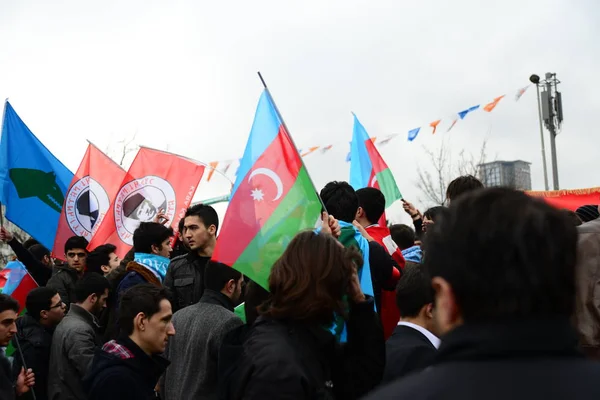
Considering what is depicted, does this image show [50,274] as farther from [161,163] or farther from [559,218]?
[559,218]

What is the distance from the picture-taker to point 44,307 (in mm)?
7043

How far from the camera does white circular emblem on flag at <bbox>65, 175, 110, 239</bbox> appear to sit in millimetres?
8953

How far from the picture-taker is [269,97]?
16.0ft

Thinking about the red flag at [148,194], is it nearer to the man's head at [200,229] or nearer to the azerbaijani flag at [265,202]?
the man's head at [200,229]

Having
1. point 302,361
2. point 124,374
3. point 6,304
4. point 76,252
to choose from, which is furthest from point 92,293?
point 302,361

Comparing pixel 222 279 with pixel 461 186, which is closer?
pixel 222 279

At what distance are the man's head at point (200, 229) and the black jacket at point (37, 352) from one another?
1813 mm

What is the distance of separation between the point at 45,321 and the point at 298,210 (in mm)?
3682

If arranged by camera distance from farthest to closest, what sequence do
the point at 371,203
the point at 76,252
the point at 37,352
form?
the point at 76,252 < the point at 37,352 < the point at 371,203

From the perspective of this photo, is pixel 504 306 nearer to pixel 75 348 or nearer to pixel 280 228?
pixel 280 228

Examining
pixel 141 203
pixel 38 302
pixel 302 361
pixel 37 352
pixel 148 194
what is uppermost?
pixel 148 194

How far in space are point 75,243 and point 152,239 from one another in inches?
71.9

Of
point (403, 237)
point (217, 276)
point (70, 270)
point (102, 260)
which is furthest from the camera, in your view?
point (70, 270)

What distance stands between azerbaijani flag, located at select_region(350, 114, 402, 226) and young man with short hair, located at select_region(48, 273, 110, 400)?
142 inches
